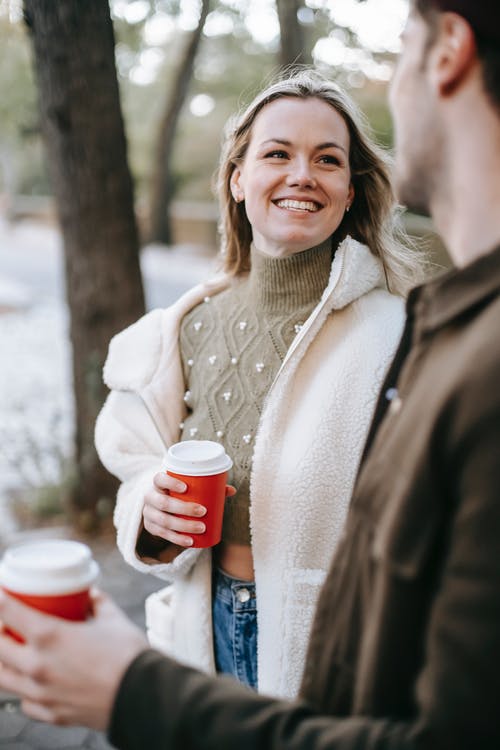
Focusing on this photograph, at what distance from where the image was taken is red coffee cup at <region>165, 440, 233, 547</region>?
5.10 feet

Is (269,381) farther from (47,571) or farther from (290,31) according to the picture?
(290,31)

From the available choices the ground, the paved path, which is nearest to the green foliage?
the ground

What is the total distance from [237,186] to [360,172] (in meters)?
0.36

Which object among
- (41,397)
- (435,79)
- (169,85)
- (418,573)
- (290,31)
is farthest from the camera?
(169,85)

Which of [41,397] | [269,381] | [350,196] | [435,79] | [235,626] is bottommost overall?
[41,397]

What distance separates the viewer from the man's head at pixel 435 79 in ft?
2.95

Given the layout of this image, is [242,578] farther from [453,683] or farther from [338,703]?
[453,683]

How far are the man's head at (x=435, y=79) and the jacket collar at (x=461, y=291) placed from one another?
14 centimetres

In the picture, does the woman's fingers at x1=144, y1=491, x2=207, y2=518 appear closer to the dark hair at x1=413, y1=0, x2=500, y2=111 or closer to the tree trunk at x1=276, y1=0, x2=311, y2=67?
the dark hair at x1=413, y1=0, x2=500, y2=111

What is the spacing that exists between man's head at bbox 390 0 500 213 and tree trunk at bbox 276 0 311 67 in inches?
264

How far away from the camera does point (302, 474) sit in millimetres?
1625

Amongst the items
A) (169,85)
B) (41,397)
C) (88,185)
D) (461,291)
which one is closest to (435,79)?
(461,291)

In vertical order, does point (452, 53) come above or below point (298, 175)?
above

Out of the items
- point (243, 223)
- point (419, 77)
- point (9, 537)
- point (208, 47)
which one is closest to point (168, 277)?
point (208, 47)
